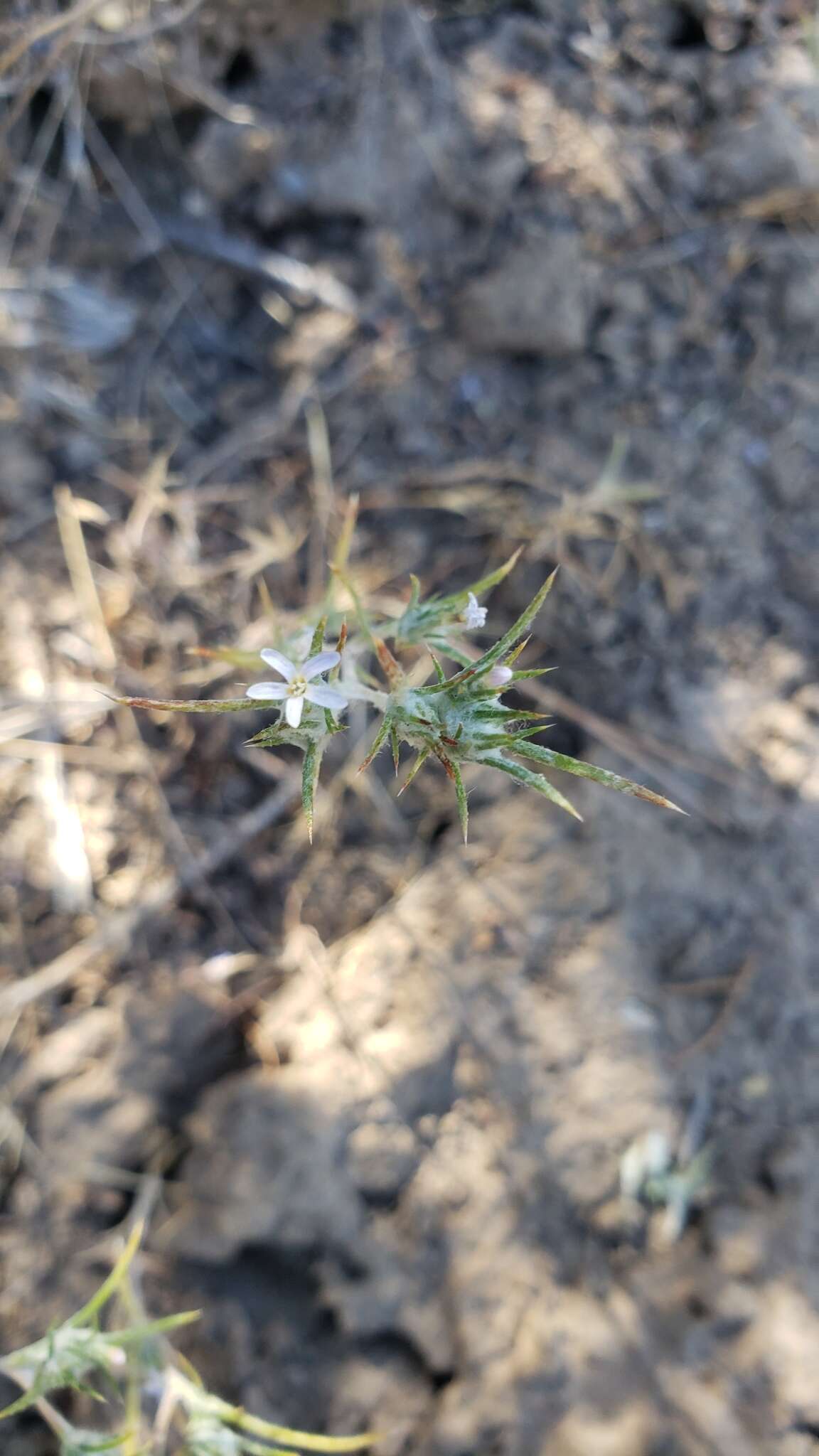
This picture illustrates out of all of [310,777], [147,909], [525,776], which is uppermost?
[525,776]

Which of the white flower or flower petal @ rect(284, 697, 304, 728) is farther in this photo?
the white flower

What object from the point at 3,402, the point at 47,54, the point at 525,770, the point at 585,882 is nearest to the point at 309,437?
the point at 3,402

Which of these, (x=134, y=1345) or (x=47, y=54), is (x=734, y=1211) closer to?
(x=134, y=1345)

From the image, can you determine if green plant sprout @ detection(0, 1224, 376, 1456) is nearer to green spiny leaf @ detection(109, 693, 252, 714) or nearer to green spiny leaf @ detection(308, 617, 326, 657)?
green spiny leaf @ detection(109, 693, 252, 714)

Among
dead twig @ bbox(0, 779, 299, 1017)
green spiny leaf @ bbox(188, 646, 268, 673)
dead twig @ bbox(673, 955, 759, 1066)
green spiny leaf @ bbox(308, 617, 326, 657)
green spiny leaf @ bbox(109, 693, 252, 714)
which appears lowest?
dead twig @ bbox(0, 779, 299, 1017)

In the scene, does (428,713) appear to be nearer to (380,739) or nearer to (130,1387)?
(380,739)

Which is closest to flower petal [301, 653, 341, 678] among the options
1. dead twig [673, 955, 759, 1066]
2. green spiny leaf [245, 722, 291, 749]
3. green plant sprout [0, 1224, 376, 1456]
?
green spiny leaf [245, 722, 291, 749]

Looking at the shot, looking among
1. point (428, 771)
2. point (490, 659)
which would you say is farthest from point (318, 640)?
point (428, 771)

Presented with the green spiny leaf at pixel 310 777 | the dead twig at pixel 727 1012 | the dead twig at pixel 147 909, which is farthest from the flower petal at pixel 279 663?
the dead twig at pixel 727 1012
